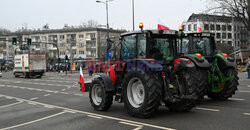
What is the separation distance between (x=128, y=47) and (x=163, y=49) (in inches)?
42.5

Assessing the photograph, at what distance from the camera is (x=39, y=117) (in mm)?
8719

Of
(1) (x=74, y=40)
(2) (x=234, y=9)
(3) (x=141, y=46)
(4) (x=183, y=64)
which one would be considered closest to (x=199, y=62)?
(4) (x=183, y=64)

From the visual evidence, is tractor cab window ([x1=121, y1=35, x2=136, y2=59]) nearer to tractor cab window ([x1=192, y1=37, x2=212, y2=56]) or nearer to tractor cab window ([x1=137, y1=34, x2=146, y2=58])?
tractor cab window ([x1=137, y1=34, x2=146, y2=58])

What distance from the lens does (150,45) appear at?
819 cm

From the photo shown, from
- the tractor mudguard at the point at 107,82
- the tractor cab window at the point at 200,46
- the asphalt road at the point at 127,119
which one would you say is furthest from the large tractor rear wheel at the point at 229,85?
the tractor mudguard at the point at 107,82

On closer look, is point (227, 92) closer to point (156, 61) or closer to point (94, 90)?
point (156, 61)

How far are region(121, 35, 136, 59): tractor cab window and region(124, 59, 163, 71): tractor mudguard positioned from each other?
0.48 meters

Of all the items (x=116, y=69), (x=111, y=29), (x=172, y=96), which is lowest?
(x=172, y=96)

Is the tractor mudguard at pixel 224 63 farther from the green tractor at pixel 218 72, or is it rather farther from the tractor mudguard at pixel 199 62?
the tractor mudguard at pixel 199 62

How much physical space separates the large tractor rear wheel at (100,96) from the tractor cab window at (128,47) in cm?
121

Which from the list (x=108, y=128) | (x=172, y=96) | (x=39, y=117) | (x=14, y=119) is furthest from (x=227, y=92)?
(x=14, y=119)

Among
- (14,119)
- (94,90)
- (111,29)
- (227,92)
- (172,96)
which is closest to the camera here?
(172,96)

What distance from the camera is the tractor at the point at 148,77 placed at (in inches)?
293

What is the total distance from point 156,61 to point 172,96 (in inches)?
42.8
